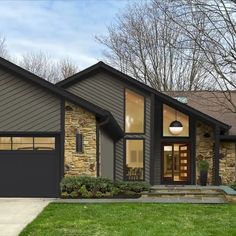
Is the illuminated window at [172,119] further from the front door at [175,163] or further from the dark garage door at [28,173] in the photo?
the dark garage door at [28,173]

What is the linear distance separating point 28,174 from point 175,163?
9557 mm

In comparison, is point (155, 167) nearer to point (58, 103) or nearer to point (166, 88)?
point (58, 103)

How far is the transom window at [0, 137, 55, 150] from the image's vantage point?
17.1 meters

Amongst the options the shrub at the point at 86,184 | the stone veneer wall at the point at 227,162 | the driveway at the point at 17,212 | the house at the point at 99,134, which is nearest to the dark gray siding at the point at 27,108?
the house at the point at 99,134

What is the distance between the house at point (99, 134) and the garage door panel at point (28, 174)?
0.04 m

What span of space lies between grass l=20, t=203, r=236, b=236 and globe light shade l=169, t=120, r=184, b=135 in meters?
9.25

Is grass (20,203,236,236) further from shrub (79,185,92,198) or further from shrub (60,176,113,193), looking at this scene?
shrub (79,185,92,198)

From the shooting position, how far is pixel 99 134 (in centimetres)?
1762

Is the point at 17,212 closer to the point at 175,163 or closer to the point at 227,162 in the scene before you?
the point at 175,163

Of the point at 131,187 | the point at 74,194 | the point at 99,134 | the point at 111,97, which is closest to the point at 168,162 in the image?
the point at 111,97

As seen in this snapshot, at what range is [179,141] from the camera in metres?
24.0

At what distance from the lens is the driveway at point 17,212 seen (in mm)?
10477

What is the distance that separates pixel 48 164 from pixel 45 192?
999 mm

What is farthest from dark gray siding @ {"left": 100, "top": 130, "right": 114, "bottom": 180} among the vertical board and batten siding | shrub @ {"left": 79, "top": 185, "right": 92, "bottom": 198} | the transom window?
the transom window
